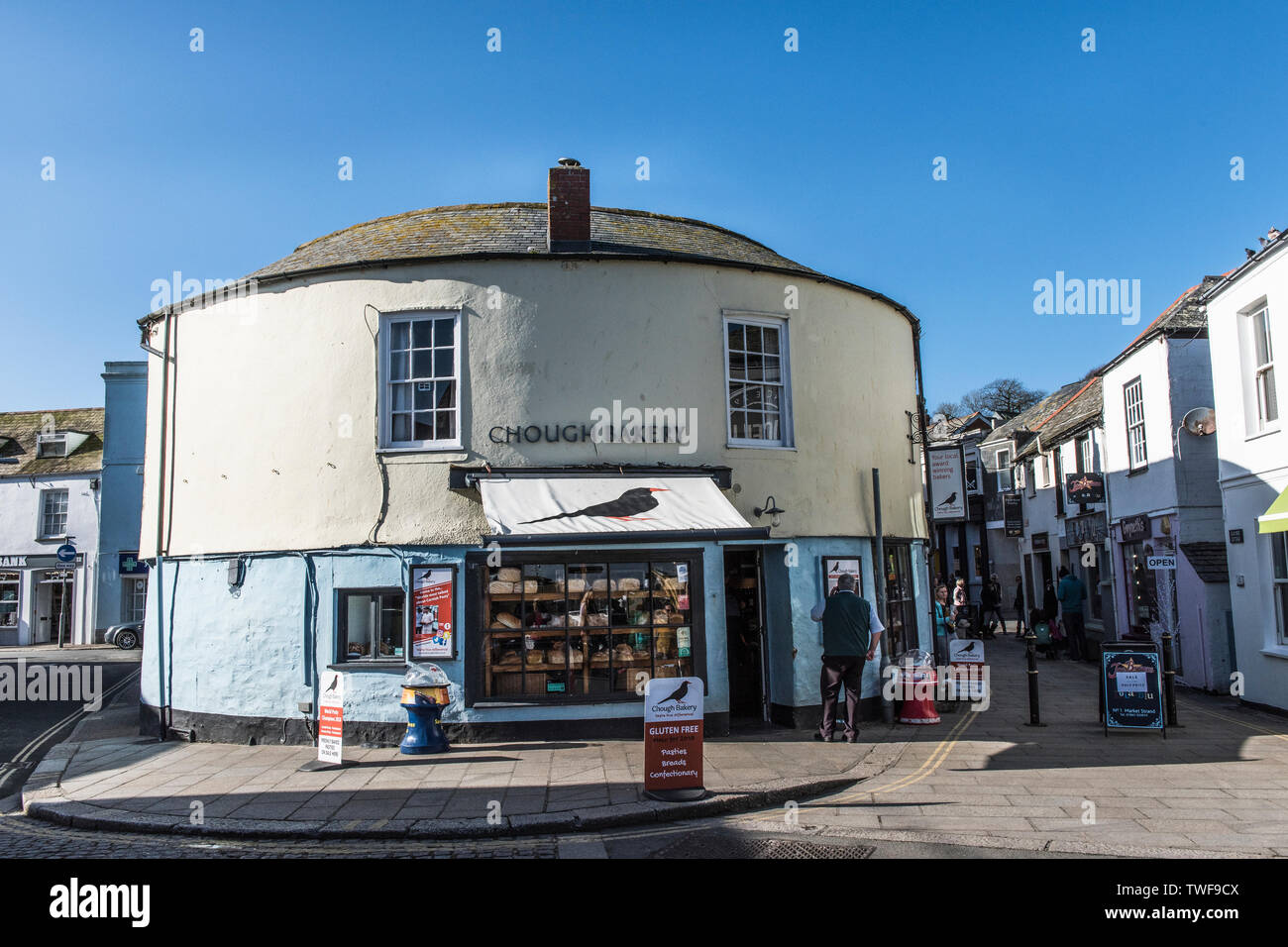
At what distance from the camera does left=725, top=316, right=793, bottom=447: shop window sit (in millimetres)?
12570

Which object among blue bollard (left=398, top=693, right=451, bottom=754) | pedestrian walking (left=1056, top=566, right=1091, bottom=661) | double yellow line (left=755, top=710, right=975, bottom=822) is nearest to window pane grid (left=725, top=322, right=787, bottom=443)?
double yellow line (left=755, top=710, right=975, bottom=822)

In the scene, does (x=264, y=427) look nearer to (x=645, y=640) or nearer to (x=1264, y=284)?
(x=645, y=640)

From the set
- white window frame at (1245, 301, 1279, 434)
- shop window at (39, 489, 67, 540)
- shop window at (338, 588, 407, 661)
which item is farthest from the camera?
shop window at (39, 489, 67, 540)

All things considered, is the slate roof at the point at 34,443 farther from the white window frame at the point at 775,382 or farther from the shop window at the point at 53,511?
the white window frame at the point at 775,382

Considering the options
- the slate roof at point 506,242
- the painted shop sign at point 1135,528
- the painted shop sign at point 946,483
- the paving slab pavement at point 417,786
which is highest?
the slate roof at point 506,242

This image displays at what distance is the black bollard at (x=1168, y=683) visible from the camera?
12008 mm

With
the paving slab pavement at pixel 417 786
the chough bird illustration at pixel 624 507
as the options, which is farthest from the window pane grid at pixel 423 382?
the paving slab pavement at pixel 417 786

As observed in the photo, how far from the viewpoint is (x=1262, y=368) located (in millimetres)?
13398

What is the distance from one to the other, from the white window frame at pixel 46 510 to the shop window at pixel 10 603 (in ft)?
5.80

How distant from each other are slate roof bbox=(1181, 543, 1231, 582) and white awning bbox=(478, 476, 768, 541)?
935cm

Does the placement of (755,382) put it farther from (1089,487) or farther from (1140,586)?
(1089,487)

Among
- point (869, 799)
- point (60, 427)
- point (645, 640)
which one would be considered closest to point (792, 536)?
point (645, 640)

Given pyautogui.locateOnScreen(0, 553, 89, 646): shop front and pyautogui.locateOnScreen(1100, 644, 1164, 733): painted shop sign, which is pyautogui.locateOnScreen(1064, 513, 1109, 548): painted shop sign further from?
pyautogui.locateOnScreen(0, 553, 89, 646): shop front
